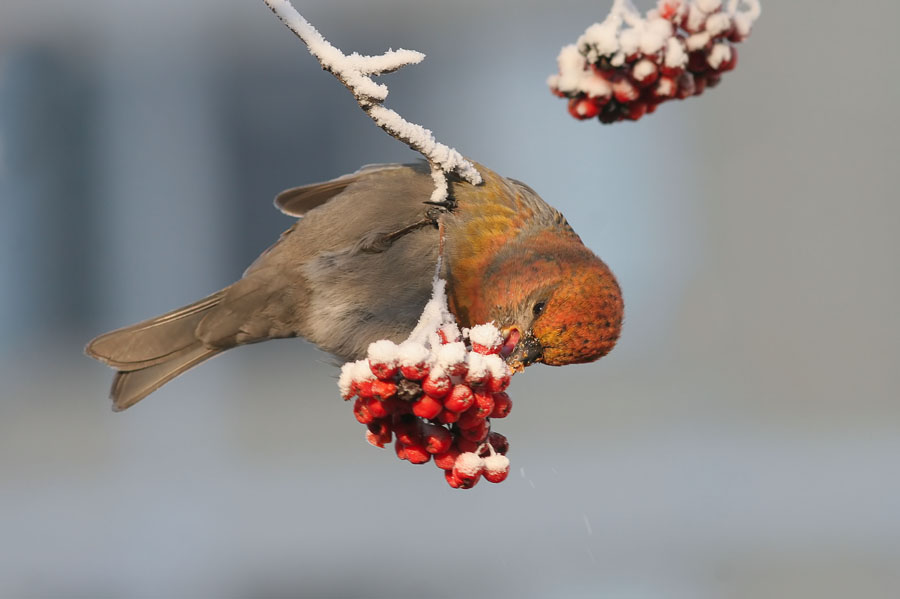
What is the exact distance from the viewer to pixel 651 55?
5.78 feet

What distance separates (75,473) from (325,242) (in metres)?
5.13

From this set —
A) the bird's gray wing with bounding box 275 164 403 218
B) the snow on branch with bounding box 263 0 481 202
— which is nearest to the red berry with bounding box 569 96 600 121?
the snow on branch with bounding box 263 0 481 202

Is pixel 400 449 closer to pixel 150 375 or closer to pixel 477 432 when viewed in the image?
pixel 477 432

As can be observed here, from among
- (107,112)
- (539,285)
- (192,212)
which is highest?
(107,112)

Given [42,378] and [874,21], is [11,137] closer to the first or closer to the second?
[42,378]

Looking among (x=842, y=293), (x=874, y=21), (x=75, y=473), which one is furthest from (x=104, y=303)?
(x=874, y=21)

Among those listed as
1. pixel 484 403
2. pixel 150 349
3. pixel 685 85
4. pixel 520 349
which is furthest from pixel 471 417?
pixel 150 349

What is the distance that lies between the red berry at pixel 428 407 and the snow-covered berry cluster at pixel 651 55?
2.27 feet

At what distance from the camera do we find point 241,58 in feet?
22.9

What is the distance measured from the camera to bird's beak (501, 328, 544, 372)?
6.93ft

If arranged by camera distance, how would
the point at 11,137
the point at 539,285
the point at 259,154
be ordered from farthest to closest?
the point at 259,154
the point at 11,137
the point at 539,285

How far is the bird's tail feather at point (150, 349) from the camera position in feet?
9.49

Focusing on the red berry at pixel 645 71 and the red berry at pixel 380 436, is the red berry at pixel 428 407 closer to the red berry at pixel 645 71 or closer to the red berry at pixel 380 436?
the red berry at pixel 380 436

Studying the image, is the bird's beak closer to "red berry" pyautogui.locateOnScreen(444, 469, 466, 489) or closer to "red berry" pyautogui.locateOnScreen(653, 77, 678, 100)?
"red berry" pyautogui.locateOnScreen(444, 469, 466, 489)
